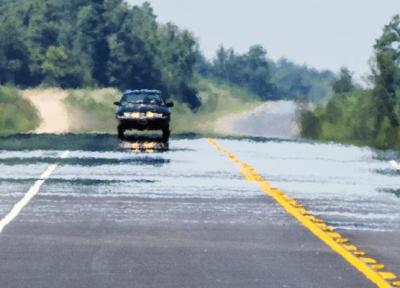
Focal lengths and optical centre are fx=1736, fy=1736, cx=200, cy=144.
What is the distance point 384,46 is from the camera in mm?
134500

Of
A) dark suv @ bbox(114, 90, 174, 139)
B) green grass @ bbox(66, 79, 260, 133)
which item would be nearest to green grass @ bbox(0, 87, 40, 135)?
green grass @ bbox(66, 79, 260, 133)

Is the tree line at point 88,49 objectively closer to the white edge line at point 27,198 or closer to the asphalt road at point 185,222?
the asphalt road at point 185,222

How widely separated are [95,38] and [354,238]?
146 metres

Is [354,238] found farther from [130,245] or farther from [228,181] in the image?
[228,181]

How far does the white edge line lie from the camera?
74.7ft

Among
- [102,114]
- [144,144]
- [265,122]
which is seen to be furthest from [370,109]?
[144,144]

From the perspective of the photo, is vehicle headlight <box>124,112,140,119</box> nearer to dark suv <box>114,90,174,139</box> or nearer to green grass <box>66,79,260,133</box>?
dark suv <box>114,90,174,139</box>

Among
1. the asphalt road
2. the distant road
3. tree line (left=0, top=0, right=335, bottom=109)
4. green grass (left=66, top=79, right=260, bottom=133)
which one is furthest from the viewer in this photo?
tree line (left=0, top=0, right=335, bottom=109)

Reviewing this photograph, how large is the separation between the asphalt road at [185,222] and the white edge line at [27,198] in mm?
106

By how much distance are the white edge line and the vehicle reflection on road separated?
962 cm

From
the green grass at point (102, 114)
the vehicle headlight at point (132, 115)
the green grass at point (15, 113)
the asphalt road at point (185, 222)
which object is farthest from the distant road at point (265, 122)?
the asphalt road at point (185, 222)

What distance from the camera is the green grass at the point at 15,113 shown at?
9162cm

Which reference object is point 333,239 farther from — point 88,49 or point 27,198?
point 88,49

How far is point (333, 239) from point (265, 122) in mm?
124955
